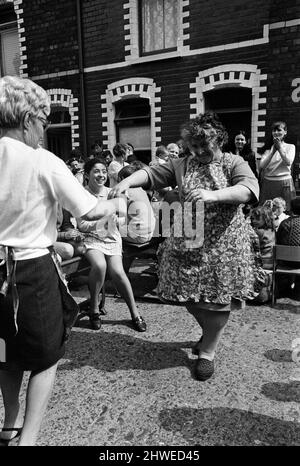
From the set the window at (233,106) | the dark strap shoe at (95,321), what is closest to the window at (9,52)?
the window at (233,106)

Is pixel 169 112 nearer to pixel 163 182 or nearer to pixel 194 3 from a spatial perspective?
pixel 194 3

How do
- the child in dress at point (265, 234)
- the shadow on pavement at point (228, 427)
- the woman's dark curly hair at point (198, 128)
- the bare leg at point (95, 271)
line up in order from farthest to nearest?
the child in dress at point (265, 234) → the bare leg at point (95, 271) → the woman's dark curly hair at point (198, 128) → the shadow on pavement at point (228, 427)

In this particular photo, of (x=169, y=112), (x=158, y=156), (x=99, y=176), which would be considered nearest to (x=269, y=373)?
(x=99, y=176)

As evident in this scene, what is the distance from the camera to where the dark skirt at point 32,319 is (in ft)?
5.77

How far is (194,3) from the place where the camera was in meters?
7.82

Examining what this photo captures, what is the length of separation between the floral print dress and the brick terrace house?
16.9 feet

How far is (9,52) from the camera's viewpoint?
453 inches

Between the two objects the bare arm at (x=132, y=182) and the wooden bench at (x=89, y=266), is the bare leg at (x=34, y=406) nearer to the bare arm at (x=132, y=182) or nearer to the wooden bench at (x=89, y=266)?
the bare arm at (x=132, y=182)

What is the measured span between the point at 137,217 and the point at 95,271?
0.80 meters

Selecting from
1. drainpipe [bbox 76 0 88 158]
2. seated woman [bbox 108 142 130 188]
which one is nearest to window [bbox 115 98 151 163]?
drainpipe [bbox 76 0 88 158]

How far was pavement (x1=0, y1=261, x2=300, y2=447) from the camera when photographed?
2193 mm

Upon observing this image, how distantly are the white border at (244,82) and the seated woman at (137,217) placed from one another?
13.7 ft

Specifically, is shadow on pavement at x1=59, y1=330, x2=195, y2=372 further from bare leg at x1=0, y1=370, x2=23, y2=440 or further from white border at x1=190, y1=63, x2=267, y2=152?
white border at x1=190, y1=63, x2=267, y2=152
